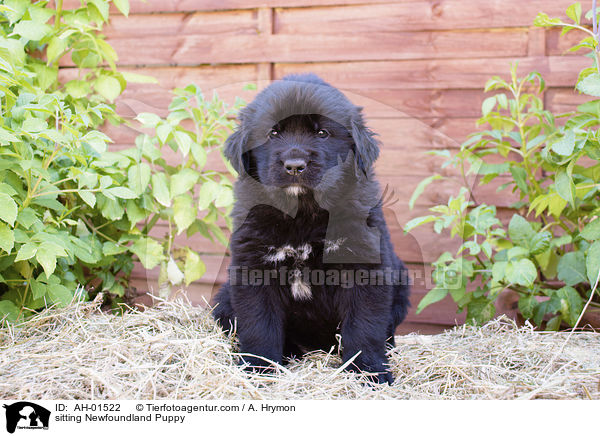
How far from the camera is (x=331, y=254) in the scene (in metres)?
2.00

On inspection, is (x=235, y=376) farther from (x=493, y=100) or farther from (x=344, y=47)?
(x=344, y=47)

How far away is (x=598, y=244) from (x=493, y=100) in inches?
37.3

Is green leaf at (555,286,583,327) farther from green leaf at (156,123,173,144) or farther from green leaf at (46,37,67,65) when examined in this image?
green leaf at (46,37,67,65)

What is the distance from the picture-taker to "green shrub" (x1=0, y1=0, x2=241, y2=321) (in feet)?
6.94

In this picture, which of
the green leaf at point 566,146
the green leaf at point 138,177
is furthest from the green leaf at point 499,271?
the green leaf at point 138,177

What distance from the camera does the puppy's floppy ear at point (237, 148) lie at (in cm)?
215

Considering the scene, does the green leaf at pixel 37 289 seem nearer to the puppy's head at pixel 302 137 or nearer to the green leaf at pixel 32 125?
the green leaf at pixel 32 125

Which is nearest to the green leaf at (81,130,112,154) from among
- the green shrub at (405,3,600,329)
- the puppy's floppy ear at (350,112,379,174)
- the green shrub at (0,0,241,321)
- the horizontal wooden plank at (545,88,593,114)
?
the green shrub at (0,0,241,321)

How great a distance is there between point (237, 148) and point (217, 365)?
89 cm

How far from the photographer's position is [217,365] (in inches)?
72.6

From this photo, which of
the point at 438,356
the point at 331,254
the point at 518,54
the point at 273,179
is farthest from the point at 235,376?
the point at 518,54

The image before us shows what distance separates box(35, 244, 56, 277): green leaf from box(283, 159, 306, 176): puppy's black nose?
3.23ft

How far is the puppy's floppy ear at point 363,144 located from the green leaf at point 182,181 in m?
1.07

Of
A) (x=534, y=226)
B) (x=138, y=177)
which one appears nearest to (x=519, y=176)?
(x=534, y=226)
